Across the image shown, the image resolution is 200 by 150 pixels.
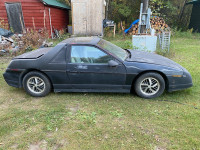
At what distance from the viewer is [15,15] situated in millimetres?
12836

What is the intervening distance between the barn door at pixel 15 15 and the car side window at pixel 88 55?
10798 mm

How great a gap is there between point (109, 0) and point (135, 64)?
54.2 feet

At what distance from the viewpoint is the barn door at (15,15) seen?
12.7 meters

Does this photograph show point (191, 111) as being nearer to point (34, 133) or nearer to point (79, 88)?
point (79, 88)

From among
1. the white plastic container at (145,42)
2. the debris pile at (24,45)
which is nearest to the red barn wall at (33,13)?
the debris pile at (24,45)

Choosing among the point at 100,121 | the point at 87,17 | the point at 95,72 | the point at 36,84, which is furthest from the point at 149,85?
the point at 87,17

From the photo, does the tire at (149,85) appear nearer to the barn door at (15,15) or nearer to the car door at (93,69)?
the car door at (93,69)

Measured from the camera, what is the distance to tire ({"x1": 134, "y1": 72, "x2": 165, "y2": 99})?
388cm

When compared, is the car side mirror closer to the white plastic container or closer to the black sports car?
the black sports car

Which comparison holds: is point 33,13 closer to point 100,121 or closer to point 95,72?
point 95,72

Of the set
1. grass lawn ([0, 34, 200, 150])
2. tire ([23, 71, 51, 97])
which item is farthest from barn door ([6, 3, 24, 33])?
tire ([23, 71, 51, 97])

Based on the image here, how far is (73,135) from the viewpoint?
290 cm

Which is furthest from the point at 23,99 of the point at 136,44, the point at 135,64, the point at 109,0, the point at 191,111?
the point at 109,0

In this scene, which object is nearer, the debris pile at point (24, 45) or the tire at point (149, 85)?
the tire at point (149, 85)
